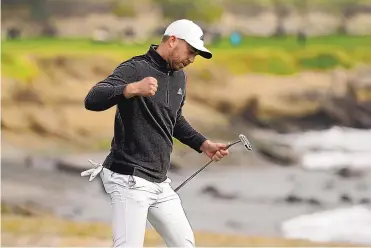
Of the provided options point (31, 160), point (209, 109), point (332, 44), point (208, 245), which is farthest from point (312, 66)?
point (31, 160)

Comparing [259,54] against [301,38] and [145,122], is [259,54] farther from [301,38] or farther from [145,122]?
[145,122]

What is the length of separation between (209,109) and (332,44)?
1000 mm

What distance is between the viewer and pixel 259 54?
7.03 m

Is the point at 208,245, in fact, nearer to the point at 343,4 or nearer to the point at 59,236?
the point at 59,236

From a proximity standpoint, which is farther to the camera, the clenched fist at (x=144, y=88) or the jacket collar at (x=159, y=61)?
the jacket collar at (x=159, y=61)

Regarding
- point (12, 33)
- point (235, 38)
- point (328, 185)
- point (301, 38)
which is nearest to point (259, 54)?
point (235, 38)

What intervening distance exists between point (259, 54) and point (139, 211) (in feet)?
10.6

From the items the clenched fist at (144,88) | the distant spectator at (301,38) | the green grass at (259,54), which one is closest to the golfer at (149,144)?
the clenched fist at (144,88)

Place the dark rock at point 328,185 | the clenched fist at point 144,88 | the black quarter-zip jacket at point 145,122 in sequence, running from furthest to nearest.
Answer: the dark rock at point 328,185 < the black quarter-zip jacket at point 145,122 < the clenched fist at point 144,88

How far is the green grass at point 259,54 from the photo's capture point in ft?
22.8

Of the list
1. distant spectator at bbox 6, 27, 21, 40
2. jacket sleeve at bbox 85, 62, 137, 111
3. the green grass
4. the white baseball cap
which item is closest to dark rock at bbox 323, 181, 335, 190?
the green grass

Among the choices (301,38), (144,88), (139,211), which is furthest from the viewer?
(301,38)

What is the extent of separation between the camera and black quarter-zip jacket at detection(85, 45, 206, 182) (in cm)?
400

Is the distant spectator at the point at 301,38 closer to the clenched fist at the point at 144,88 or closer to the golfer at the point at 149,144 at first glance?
the golfer at the point at 149,144
